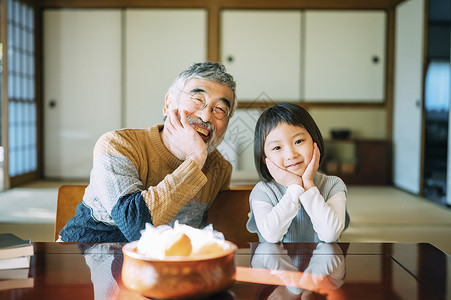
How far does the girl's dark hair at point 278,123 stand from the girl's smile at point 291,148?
2 centimetres

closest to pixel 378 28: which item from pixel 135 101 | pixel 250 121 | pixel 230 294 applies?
pixel 250 121

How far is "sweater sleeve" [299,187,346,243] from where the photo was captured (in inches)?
53.6

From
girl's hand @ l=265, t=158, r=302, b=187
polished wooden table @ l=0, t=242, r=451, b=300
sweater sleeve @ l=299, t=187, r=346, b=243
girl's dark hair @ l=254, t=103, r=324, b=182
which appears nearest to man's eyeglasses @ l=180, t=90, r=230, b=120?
girl's dark hair @ l=254, t=103, r=324, b=182

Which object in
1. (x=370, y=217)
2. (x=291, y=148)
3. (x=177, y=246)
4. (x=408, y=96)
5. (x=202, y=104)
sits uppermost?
(x=408, y=96)

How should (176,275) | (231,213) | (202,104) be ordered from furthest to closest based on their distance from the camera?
(231,213), (202,104), (176,275)

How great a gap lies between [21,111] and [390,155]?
15.7 feet

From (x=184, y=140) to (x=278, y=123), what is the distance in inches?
11.8

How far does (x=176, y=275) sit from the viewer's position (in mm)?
737

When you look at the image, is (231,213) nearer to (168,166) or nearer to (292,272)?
(168,166)

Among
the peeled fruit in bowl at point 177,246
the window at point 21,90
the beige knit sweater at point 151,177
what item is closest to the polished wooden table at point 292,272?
the peeled fruit in bowl at point 177,246

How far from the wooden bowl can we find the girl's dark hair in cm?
80

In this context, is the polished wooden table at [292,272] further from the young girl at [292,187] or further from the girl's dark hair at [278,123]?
the girl's dark hair at [278,123]

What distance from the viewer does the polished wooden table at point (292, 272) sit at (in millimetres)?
828

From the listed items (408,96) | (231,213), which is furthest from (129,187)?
(408,96)
